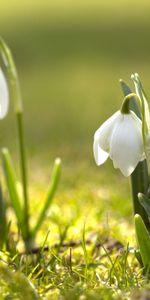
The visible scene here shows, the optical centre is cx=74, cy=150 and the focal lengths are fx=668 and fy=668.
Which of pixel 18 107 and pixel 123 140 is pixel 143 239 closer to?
pixel 123 140

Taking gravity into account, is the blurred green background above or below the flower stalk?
above

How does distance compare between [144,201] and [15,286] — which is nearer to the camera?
[15,286]

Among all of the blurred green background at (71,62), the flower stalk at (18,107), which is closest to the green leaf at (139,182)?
the flower stalk at (18,107)

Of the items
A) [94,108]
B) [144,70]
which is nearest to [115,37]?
[144,70]

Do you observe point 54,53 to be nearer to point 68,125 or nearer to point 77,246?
point 68,125

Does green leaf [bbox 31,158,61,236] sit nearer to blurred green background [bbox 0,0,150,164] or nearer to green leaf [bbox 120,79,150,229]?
green leaf [bbox 120,79,150,229]

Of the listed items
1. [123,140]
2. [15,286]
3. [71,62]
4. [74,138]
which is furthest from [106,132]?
[71,62]

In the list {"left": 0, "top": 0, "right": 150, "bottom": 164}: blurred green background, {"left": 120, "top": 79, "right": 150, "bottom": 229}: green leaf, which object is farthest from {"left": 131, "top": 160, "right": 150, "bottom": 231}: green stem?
{"left": 0, "top": 0, "right": 150, "bottom": 164}: blurred green background

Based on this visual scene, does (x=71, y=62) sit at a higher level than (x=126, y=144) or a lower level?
higher
